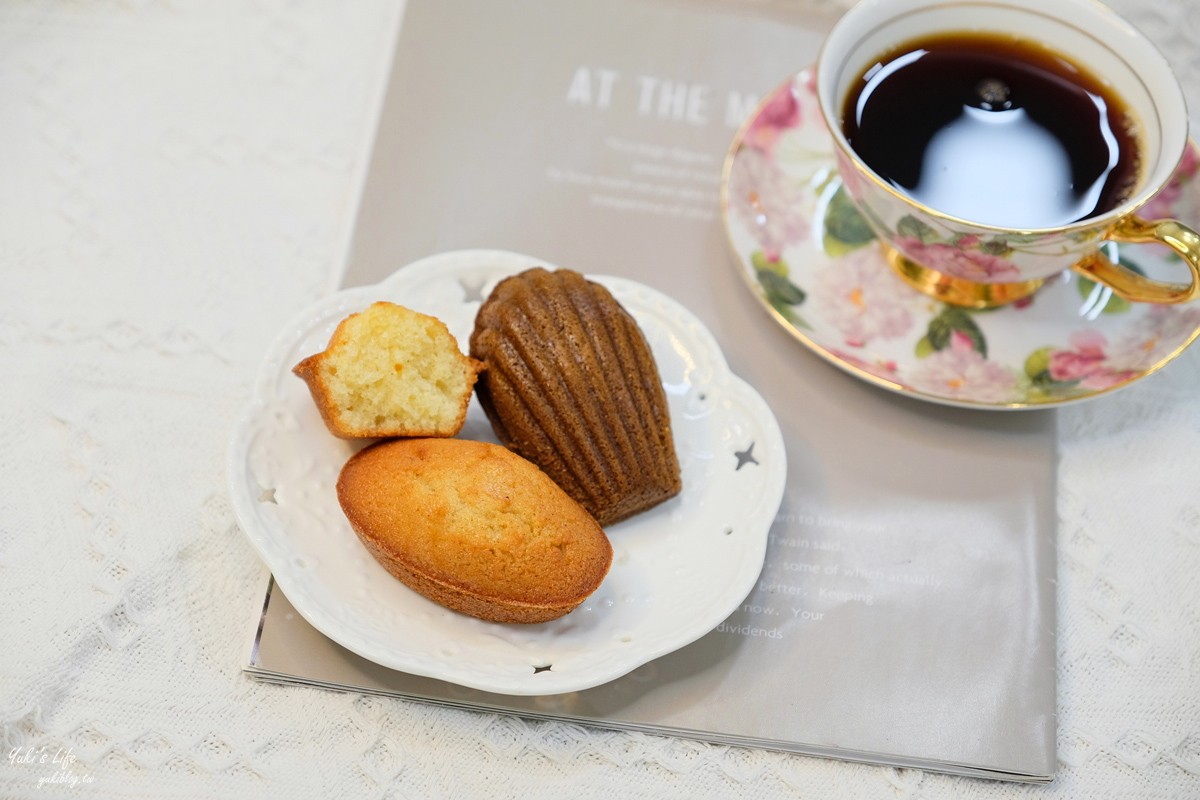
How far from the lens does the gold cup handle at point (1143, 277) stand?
0.96 m

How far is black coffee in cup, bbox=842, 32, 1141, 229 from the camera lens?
3.36 ft

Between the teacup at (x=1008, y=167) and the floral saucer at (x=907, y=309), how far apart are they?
50 mm

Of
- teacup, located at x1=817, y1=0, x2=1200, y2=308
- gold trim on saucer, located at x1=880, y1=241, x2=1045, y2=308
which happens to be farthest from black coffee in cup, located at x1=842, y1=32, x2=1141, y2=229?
gold trim on saucer, located at x1=880, y1=241, x2=1045, y2=308

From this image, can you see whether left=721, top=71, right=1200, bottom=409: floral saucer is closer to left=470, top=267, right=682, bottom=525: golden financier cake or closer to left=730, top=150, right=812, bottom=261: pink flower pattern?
left=730, top=150, right=812, bottom=261: pink flower pattern

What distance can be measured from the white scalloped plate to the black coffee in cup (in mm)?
288

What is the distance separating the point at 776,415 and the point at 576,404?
0.26 metres

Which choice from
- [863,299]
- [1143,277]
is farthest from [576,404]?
[1143,277]

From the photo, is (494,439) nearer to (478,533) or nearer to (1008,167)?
(478,533)

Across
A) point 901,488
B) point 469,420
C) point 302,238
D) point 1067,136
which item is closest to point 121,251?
point 302,238

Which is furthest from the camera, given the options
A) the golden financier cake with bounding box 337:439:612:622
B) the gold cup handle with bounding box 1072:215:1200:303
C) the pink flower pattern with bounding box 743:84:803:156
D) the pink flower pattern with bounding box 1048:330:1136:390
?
the pink flower pattern with bounding box 743:84:803:156

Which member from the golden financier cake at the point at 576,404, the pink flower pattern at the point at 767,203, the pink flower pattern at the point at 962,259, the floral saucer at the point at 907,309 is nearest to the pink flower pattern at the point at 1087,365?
the floral saucer at the point at 907,309

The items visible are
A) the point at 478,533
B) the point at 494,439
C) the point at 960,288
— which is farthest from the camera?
the point at 960,288

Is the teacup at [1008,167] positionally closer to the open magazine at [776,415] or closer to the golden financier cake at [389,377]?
the open magazine at [776,415]

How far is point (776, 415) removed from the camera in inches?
42.8
